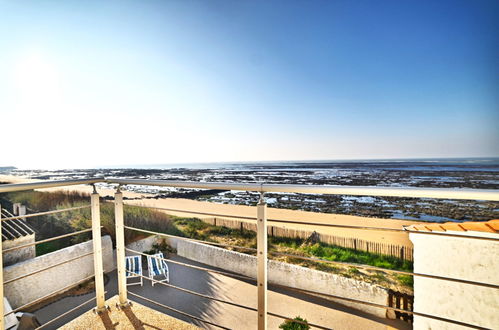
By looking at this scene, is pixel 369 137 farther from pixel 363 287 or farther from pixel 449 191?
pixel 449 191

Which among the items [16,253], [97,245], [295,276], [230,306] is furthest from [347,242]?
[16,253]

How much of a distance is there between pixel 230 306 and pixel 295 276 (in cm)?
215

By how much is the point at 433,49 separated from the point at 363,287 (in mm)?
23852

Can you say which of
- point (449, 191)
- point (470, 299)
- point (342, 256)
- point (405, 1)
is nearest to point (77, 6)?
point (449, 191)

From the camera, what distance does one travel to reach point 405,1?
44.6ft

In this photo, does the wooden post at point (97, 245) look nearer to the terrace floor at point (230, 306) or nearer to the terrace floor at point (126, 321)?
the terrace floor at point (126, 321)

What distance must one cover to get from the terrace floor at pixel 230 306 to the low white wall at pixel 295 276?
30cm

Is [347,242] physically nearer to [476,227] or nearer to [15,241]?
[476,227]

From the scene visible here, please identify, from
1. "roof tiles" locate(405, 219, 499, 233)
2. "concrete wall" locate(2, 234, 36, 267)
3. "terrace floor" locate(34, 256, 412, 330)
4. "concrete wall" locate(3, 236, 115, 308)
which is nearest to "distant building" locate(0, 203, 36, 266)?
"concrete wall" locate(2, 234, 36, 267)

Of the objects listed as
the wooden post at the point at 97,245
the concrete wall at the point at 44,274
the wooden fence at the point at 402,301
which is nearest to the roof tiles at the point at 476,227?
the wooden fence at the point at 402,301

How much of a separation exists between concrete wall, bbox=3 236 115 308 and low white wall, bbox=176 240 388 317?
2.94 metres

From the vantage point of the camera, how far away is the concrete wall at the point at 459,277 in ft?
9.97

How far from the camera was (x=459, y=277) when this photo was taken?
3.32 m

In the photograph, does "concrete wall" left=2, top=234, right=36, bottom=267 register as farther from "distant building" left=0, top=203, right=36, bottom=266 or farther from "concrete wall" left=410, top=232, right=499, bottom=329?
"concrete wall" left=410, top=232, right=499, bottom=329
